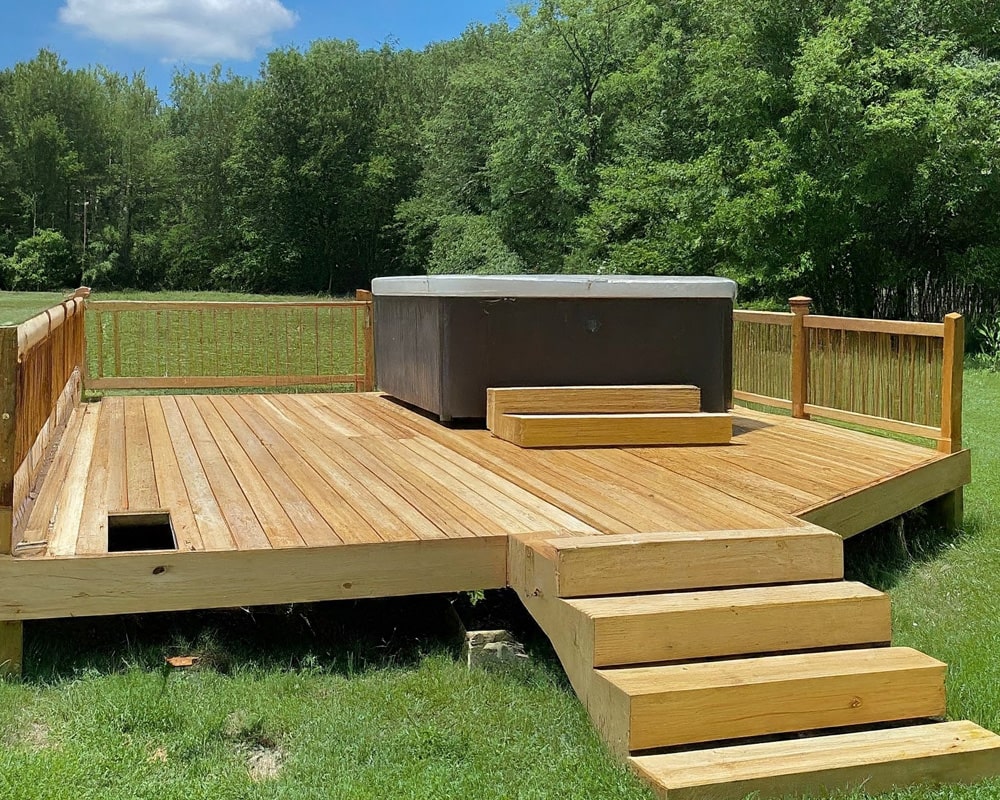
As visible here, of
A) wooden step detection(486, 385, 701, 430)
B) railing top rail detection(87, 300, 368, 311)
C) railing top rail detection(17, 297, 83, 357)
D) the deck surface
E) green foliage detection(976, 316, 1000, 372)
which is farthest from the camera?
green foliage detection(976, 316, 1000, 372)

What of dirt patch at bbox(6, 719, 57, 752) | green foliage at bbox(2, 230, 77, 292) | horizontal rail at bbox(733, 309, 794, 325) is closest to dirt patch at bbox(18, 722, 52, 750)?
dirt patch at bbox(6, 719, 57, 752)

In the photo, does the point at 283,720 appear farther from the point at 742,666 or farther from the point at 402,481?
the point at 402,481

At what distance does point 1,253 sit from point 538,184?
20.8m

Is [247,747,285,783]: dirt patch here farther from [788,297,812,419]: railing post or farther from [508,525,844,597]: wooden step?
[788,297,812,419]: railing post

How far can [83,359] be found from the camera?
7.54 metres

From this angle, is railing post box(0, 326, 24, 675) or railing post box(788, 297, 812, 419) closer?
railing post box(0, 326, 24, 675)

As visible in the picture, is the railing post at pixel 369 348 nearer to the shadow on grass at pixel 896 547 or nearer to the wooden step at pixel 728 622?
the shadow on grass at pixel 896 547

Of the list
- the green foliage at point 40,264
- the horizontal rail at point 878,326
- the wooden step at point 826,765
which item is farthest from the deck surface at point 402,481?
the green foliage at point 40,264

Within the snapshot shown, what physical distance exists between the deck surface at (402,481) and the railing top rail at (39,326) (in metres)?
0.57

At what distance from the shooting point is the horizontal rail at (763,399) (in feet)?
20.4

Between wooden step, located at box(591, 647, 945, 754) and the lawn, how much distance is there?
5.2 inches

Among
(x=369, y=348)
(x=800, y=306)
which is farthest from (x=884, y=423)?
(x=369, y=348)

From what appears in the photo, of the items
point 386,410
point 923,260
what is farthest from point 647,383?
point 923,260

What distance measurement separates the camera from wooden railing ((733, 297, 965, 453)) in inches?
188
